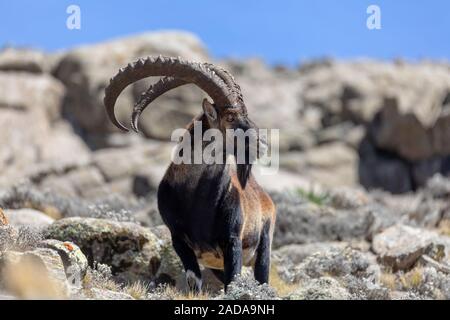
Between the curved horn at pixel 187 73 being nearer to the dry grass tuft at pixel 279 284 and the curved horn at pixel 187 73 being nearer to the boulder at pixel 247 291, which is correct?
the boulder at pixel 247 291

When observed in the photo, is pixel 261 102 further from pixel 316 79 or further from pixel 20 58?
pixel 20 58

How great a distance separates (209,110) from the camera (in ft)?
27.5

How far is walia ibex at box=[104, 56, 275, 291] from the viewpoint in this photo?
8203 mm

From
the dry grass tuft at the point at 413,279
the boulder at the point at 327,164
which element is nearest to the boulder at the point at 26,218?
the dry grass tuft at the point at 413,279

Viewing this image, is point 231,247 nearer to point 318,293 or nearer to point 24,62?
point 318,293

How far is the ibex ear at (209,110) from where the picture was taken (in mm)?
8359

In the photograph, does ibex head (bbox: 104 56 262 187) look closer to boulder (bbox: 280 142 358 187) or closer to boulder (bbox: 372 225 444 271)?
boulder (bbox: 372 225 444 271)

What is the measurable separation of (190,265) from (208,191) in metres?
0.77

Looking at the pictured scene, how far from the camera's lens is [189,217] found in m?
8.32

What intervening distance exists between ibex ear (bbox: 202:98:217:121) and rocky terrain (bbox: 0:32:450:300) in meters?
1.75

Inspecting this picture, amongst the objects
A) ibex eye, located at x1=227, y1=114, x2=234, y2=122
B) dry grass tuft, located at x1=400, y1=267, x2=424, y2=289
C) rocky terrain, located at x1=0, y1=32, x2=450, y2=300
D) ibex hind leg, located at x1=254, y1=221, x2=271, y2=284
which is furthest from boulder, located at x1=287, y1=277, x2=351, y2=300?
dry grass tuft, located at x1=400, y1=267, x2=424, y2=289

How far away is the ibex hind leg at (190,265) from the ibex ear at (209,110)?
1294 mm

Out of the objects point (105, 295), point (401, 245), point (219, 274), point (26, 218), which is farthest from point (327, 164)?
point (105, 295)
